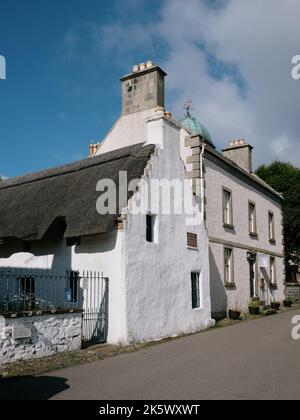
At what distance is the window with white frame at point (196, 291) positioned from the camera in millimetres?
15625

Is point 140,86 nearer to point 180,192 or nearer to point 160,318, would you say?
point 180,192

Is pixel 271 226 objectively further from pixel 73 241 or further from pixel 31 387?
pixel 31 387

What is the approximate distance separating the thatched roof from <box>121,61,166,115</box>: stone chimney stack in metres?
4.77

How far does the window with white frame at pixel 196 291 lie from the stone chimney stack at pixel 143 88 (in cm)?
763

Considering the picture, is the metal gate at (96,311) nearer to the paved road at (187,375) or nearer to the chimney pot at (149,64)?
the paved road at (187,375)

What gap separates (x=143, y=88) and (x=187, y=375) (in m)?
14.4

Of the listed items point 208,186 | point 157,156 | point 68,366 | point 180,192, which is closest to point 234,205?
point 208,186

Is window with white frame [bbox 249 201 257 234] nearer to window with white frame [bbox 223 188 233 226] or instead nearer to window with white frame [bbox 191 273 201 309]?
window with white frame [bbox 223 188 233 226]

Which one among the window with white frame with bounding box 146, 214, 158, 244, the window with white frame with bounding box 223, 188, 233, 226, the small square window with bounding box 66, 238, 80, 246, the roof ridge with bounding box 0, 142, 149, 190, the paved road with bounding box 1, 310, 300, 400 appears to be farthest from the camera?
the window with white frame with bounding box 223, 188, 233, 226

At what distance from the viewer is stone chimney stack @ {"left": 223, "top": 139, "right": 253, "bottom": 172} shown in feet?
88.4

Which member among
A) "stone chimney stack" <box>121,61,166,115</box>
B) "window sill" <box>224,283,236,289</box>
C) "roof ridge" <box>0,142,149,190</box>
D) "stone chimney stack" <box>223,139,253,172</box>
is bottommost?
"window sill" <box>224,283,236,289</box>

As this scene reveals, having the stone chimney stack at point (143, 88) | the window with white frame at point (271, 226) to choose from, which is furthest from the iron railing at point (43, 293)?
the window with white frame at point (271, 226)

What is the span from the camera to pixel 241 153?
89.0 ft

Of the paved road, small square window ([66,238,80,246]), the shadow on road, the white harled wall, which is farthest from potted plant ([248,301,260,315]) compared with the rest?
the shadow on road
